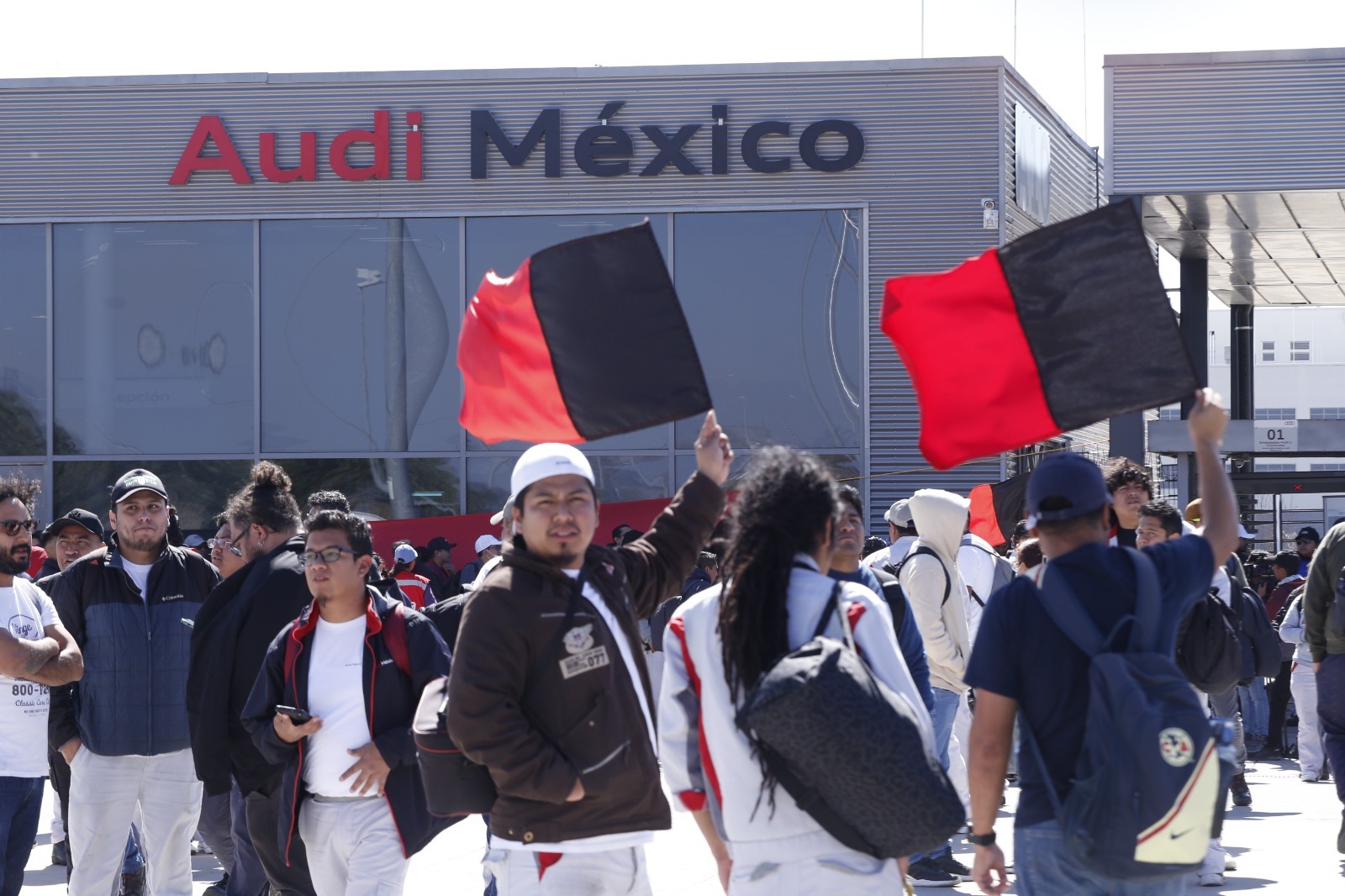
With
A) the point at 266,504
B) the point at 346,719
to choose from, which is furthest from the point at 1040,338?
the point at 266,504

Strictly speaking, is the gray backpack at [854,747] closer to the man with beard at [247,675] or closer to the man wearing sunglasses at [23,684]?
the man with beard at [247,675]

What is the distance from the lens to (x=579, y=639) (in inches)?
171

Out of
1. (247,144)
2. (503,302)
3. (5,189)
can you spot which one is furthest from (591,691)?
(5,189)

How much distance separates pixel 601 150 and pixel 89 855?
47.5 ft

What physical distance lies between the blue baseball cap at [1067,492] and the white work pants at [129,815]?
424 cm

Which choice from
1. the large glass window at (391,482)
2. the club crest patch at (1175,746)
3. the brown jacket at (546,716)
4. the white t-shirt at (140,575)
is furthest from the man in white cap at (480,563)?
the club crest patch at (1175,746)

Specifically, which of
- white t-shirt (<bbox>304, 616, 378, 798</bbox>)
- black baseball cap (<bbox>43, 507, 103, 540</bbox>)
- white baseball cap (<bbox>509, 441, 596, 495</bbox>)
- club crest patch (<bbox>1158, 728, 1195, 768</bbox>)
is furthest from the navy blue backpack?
black baseball cap (<bbox>43, 507, 103, 540</bbox>)

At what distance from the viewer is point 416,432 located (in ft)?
66.5

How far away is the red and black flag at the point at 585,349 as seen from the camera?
5379 mm

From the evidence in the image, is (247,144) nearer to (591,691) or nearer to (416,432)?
(416,432)

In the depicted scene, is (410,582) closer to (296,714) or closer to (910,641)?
(910,641)

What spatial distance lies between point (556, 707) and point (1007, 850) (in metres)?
5.62

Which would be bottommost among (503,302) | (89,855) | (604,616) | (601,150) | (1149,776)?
(89,855)

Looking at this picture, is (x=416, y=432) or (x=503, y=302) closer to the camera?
(x=503, y=302)
